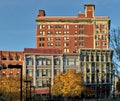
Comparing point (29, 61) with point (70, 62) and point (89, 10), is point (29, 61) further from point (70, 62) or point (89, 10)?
point (89, 10)

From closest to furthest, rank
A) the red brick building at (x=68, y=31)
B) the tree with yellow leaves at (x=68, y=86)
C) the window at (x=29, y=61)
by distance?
the tree with yellow leaves at (x=68, y=86), the window at (x=29, y=61), the red brick building at (x=68, y=31)

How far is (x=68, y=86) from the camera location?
11762 centimetres

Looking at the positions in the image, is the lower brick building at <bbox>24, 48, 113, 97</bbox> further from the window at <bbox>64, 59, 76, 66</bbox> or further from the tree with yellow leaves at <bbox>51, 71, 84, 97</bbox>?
the tree with yellow leaves at <bbox>51, 71, 84, 97</bbox>

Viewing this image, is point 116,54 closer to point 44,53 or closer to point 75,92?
point 75,92

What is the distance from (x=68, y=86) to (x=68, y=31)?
→ 2337 inches

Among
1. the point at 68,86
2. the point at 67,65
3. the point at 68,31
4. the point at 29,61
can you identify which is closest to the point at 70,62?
the point at 67,65

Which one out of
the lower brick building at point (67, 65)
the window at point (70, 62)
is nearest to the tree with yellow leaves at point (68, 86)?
the lower brick building at point (67, 65)

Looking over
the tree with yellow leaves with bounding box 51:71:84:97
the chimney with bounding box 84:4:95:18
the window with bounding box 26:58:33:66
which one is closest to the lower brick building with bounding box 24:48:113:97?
the window with bounding box 26:58:33:66


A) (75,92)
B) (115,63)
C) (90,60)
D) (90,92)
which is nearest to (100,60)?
(90,60)

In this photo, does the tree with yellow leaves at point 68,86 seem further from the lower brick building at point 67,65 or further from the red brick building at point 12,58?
the red brick building at point 12,58

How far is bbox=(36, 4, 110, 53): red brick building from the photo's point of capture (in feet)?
566

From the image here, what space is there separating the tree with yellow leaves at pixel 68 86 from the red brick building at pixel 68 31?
52926 mm

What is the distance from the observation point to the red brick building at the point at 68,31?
172m

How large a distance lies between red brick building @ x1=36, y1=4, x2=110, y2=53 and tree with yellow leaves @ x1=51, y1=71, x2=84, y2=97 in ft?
174
